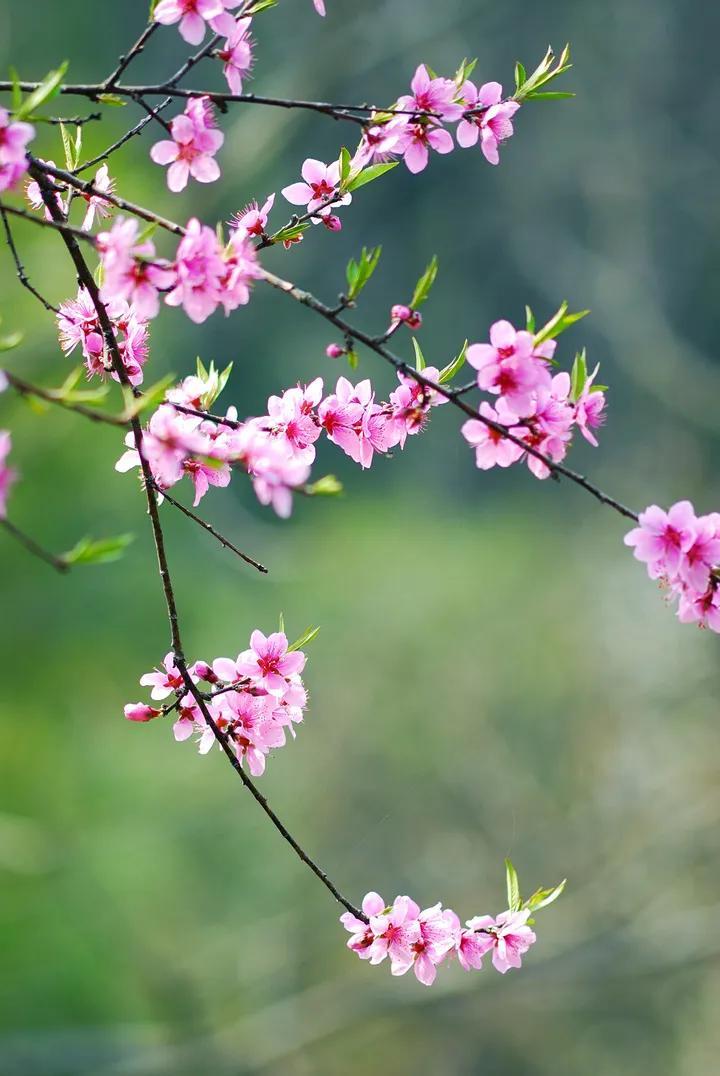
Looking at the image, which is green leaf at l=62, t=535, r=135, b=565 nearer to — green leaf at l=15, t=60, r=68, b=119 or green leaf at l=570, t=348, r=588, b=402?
green leaf at l=15, t=60, r=68, b=119

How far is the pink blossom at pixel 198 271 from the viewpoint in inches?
23.7

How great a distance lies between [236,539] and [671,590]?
5.79 metres

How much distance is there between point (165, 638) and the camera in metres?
5.20

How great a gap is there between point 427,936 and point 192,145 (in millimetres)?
516

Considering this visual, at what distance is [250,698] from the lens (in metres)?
0.78

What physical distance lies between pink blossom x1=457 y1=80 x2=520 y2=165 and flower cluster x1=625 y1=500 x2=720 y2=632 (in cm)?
29

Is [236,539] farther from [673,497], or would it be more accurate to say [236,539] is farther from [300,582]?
[673,497]

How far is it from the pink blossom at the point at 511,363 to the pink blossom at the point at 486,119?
197 mm

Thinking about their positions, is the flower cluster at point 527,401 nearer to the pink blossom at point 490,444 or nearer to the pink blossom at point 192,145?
the pink blossom at point 490,444

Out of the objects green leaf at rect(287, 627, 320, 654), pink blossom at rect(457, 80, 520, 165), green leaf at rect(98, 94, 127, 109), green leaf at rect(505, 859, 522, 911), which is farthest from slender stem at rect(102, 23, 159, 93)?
green leaf at rect(505, 859, 522, 911)

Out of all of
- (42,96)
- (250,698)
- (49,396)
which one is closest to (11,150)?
(42,96)

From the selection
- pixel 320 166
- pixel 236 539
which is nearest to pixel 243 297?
pixel 320 166

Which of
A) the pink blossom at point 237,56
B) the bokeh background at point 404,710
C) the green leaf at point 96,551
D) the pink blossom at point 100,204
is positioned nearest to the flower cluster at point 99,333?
the pink blossom at point 100,204

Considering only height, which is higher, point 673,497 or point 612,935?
point 673,497
